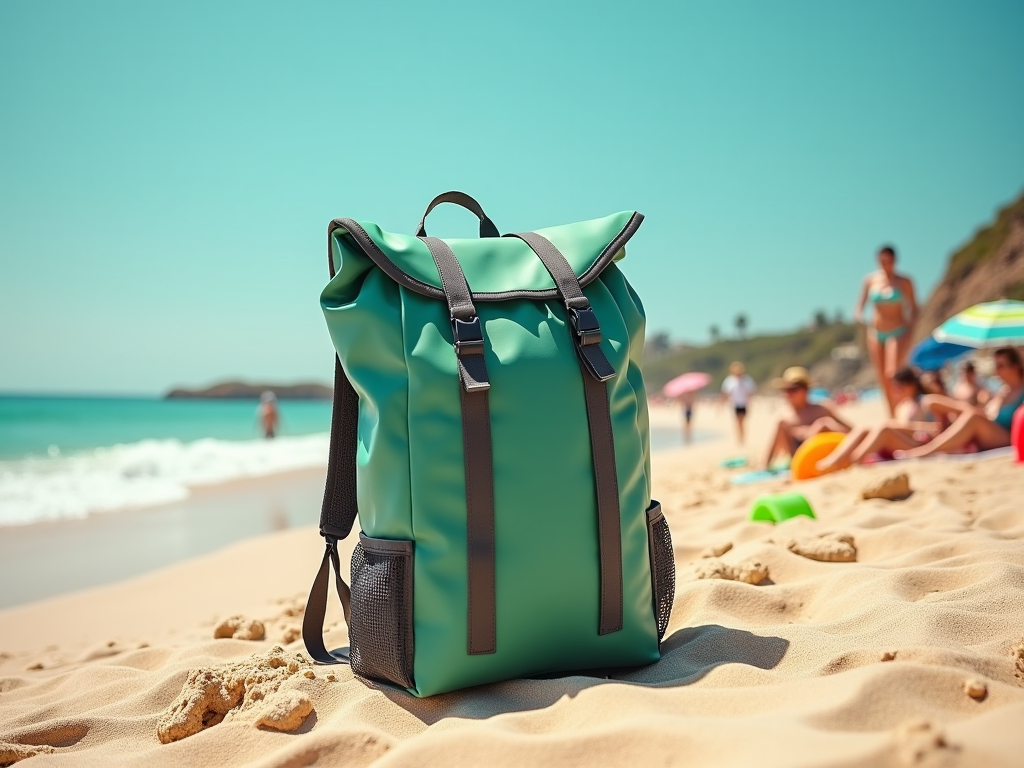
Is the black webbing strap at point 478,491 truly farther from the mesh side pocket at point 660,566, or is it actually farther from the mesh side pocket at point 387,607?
the mesh side pocket at point 660,566

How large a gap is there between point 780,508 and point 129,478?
1146 cm

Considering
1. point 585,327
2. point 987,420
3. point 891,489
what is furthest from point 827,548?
point 987,420

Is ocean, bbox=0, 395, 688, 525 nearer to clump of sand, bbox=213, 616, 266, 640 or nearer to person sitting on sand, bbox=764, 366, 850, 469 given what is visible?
clump of sand, bbox=213, 616, 266, 640

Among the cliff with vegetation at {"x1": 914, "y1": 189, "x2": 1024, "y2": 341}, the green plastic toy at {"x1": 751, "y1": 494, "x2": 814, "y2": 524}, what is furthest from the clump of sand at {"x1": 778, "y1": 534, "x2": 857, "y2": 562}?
the cliff with vegetation at {"x1": 914, "y1": 189, "x2": 1024, "y2": 341}

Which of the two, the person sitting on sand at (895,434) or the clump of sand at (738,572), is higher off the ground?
the person sitting on sand at (895,434)

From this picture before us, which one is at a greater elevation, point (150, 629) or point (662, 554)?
point (662, 554)

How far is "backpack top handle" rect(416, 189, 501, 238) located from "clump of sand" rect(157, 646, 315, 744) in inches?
55.7

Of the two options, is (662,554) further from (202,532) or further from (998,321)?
(998,321)

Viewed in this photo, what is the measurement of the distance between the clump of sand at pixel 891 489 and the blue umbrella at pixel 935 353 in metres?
9.89

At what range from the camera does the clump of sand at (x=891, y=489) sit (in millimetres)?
4180

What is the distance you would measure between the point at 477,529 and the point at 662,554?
67 centimetres

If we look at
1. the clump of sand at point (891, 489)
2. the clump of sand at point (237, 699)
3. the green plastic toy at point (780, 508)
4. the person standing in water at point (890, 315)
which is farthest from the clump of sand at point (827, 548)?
the person standing in water at point (890, 315)

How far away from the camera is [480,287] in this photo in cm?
216

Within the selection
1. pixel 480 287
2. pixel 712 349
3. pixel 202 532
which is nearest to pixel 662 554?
pixel 480 287
